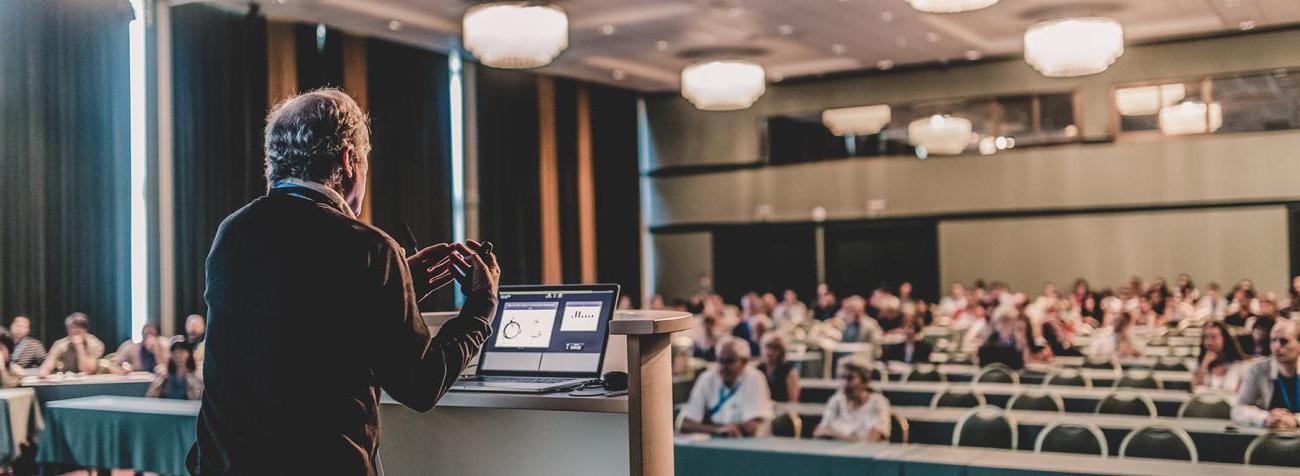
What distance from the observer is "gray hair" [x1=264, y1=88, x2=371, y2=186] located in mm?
2041

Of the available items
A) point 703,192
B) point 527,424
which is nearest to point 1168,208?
point 703,192

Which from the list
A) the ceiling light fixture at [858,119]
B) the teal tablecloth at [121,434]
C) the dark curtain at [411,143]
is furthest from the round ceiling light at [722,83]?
the teal tablecloth at [121,434]

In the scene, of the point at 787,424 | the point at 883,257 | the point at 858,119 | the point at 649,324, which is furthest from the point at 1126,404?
the point at 858,119

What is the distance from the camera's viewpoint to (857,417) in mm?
6496

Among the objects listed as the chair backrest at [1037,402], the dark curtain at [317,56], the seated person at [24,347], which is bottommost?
the chair backrest at [1037,402]

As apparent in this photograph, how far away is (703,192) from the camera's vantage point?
19.7 metres

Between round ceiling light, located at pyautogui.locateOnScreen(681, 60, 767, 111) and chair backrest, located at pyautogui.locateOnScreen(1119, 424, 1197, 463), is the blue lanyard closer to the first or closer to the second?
chair backrest, located at pyautogui.locateOnScreen(1119, 424, 1197, 463)

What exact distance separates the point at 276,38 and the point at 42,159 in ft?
10.5

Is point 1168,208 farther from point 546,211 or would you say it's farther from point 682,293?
point 546,211

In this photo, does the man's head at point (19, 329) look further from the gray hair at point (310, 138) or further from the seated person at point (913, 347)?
the gray hair at point (310, 138)

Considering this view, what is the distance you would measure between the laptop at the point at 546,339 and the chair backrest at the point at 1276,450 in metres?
3.54

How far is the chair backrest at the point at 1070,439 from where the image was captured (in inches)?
222

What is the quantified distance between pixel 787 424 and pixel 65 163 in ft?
26.5

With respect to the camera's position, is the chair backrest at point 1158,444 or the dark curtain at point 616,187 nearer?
the chair backrest at point 1158,444
